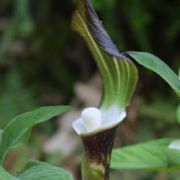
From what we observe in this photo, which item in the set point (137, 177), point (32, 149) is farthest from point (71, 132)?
point (137, 177)

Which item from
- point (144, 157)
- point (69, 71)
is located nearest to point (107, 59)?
point (144, 157)

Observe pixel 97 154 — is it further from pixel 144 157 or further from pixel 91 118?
pixel 144 157

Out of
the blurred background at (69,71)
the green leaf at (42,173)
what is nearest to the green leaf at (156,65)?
the green leaf at (42,173)

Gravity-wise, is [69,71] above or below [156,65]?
below

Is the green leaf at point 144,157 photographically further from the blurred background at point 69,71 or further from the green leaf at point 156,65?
the blurred background at point 69,71

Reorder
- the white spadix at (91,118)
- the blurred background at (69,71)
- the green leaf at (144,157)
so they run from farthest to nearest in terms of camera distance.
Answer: the blurred background at (69,71), the green leaf at (144,157), the white spadix at (91,118)
